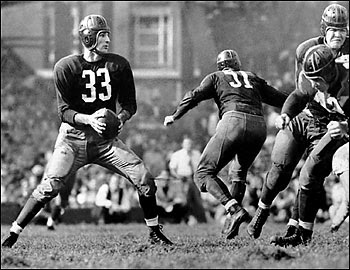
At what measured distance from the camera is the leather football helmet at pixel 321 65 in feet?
26.8

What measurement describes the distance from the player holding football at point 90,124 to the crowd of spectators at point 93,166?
9082mm

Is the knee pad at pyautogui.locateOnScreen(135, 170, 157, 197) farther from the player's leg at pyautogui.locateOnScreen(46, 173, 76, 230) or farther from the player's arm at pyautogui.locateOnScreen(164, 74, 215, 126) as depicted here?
the player's leg at pyautogui.locateOnScreen(46, 173, 76, 230)

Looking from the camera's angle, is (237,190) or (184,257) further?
(237,190)

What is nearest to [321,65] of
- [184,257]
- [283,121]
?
[283,121]

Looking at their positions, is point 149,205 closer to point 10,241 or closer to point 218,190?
point 218,190

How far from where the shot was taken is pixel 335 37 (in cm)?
948

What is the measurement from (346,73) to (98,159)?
275cm

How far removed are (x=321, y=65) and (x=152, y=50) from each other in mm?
19171

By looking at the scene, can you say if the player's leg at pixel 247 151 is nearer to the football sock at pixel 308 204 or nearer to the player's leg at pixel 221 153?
the player's leg at pixel 221 153

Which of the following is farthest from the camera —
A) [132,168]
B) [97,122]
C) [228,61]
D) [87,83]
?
[228,61]

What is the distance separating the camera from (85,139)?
9531 millimetres

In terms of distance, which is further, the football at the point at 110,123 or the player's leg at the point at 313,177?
the football at the point at 110,123

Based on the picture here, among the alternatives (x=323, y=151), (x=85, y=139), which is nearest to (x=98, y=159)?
(x=85, y=139)

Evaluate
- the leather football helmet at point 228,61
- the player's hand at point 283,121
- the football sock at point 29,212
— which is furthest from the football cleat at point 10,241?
the leather football helmet at point 228,61
